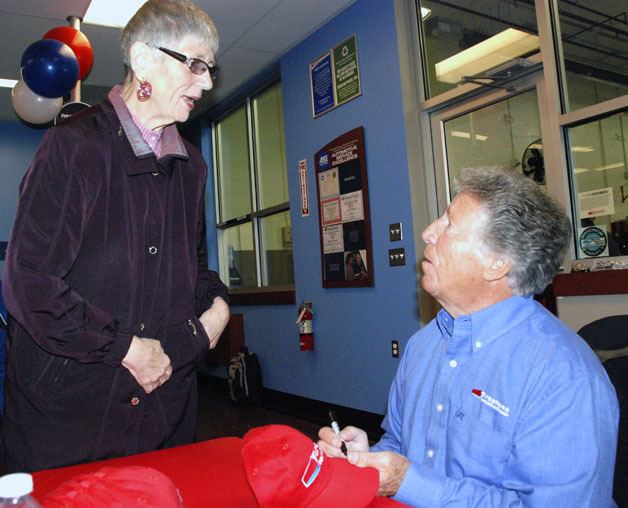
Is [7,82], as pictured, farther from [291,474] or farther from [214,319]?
[291,474]

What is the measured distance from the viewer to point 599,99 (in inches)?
115

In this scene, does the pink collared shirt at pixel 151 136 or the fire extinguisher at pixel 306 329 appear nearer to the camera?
the pink collared shirt at pixel 151 136

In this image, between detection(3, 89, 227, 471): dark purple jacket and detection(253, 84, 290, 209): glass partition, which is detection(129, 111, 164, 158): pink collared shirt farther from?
detection(253, 84, 290, 209): glass partition

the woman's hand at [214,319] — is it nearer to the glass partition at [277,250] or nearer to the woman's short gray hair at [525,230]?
the woman's short gray hair at [525,230]

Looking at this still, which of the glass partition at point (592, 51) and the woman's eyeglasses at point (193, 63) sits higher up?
the glass partition at point (592, 51)

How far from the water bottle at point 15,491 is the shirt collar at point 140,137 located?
2.84 ft

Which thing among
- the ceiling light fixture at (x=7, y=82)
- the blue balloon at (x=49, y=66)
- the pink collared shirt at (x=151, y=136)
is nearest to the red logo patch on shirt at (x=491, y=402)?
the pink collared shirt at (x=151, y=136)

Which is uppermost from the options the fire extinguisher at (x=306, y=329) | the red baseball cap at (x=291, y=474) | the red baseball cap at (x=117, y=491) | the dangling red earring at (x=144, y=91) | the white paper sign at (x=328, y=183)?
the white paper sign at (x=328, y=183)

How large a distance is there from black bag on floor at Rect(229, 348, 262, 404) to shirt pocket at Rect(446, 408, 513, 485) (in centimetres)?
429

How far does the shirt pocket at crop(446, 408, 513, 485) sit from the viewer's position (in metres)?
1.01

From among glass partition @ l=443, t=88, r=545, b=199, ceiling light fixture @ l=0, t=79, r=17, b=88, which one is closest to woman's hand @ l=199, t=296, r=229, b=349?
glass partition @ l=443, t=88, r=545, b=199

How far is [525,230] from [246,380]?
171 inches

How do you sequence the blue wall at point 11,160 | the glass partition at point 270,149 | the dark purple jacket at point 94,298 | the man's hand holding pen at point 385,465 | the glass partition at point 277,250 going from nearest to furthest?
the man's hand holding pen at point 385,465
the dark purple jacket at point 94,298
the glass partition at point 277,250
the glass partition at point 270,149
the blue wall at point 11,160

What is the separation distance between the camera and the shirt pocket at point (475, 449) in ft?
3.30
